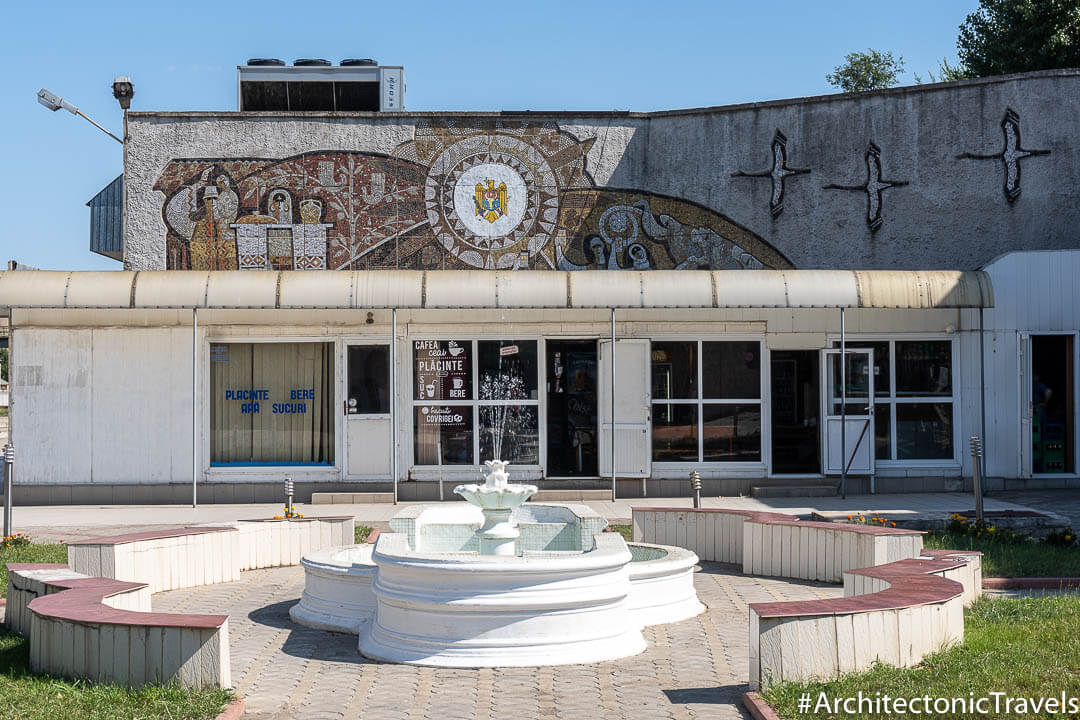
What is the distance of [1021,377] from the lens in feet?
66.3

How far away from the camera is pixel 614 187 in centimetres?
2262

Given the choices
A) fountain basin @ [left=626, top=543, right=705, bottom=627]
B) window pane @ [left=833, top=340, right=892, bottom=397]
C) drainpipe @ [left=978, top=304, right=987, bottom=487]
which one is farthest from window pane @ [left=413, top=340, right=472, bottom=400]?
fountain basin @ [left=626, top=543, right=705, bottom=627]

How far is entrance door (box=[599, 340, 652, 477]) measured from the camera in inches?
795

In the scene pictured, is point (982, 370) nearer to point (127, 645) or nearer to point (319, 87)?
point (319, 87)

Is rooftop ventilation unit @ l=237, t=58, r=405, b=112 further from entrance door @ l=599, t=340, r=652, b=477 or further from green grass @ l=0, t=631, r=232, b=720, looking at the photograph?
green grass @ l=0, t=631, r=232, b=720

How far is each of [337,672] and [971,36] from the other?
34.8 metres

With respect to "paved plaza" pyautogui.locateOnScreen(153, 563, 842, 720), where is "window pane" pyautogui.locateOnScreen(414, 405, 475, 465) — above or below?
above

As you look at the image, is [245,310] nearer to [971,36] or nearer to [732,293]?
[732,293]

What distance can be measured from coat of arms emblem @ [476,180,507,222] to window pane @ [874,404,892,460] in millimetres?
7510

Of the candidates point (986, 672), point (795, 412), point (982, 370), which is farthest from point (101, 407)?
point (986, 672)

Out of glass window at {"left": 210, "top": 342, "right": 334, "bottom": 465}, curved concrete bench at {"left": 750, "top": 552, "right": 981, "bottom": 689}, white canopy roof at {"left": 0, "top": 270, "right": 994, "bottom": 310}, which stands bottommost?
curved concrete bench at {"left": 750, "top": 552, "right": 981, "bottom": 689}

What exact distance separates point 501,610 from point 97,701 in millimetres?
2781

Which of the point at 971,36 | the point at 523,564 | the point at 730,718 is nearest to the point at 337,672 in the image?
the point at 523,564

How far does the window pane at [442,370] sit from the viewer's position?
2038 centimetres
